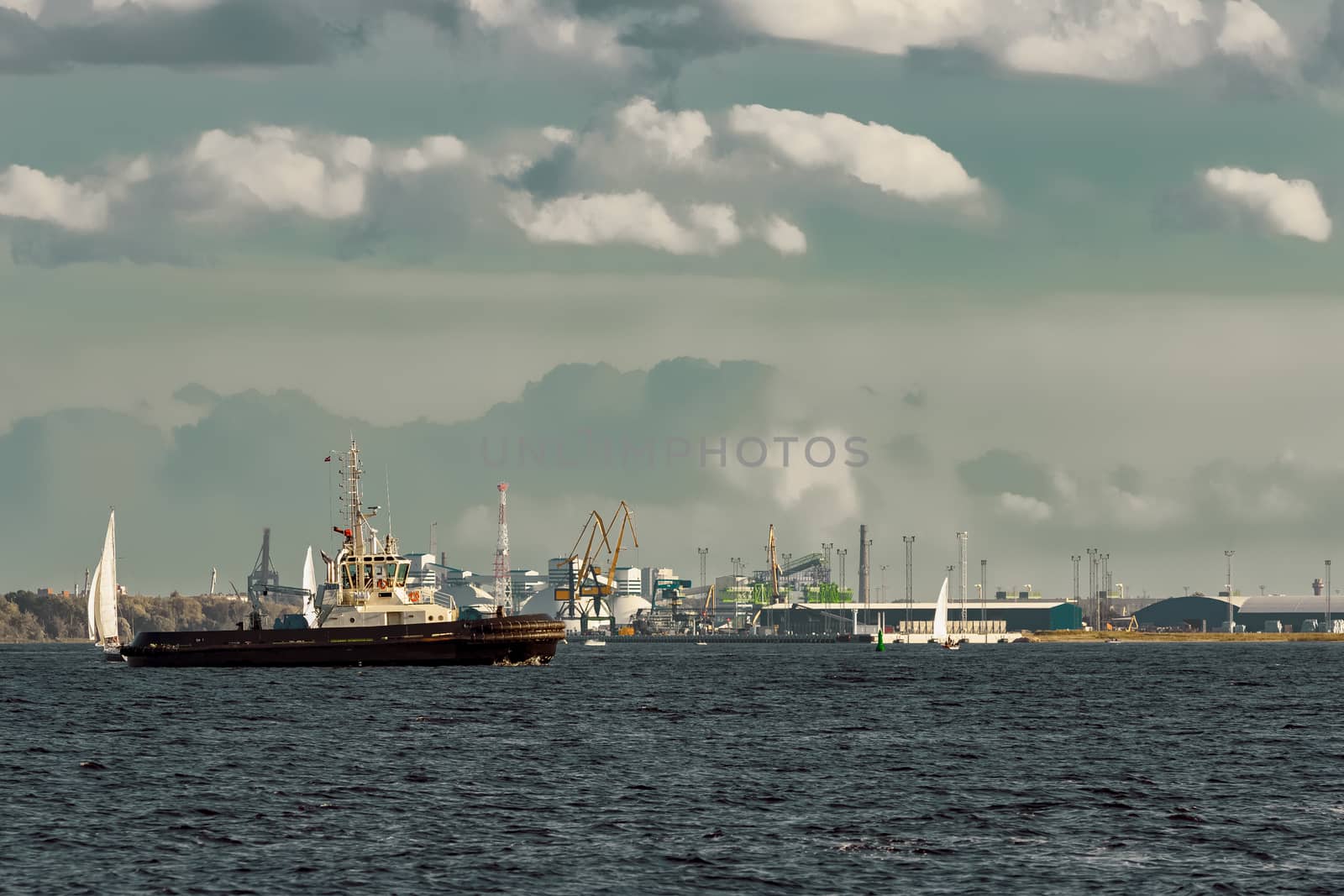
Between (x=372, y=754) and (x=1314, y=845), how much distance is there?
4520 cm

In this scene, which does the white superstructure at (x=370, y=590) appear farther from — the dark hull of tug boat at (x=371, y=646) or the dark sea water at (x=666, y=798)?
the dark sea water at (x=666, y=798)

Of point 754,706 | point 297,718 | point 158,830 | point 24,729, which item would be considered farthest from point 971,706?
point 158,830

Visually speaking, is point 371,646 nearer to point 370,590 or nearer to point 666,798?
point 370,590

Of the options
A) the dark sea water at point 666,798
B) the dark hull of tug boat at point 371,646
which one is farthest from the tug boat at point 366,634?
the dark sea water at point 666,798

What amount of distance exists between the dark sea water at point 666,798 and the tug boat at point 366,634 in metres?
48.7

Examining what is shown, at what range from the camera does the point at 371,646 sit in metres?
173

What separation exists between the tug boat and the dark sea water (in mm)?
48722

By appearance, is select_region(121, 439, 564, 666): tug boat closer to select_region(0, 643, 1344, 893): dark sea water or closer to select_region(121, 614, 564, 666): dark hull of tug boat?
select_region(121, 614, 564, 666): dark hull of tug boat

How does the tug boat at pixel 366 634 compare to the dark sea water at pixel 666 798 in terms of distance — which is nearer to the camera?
the dark sea water at pixel 666 798

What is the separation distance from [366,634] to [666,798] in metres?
112

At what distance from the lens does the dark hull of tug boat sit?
172750mm

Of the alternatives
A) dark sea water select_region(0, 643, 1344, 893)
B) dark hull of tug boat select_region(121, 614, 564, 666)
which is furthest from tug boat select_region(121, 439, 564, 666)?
dark sea water select_region(0, 643, 1344, 893)

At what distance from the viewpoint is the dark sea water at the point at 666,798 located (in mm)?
48688

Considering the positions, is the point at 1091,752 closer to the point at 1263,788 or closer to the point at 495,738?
the point at 1263,788
